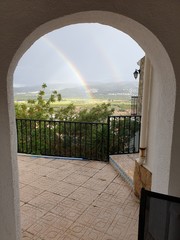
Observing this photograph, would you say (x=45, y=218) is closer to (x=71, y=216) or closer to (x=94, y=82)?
(x=71, y=216)

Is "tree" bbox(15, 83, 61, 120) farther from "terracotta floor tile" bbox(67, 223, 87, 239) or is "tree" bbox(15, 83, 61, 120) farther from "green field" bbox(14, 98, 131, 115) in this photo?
"terracotta floor tile" bbox(67, 223, 87, 239)

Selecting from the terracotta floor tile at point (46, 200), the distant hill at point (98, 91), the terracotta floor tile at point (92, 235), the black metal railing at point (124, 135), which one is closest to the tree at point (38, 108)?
the distant hill at point (98, 91)

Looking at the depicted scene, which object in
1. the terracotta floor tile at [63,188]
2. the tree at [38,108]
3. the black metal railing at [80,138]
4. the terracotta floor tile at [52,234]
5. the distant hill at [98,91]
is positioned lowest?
the terracotta floor tile at [52,234]

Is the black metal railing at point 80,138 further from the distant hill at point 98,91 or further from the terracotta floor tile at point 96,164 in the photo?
the distant hill at point 98,91

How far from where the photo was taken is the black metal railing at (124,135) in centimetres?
498

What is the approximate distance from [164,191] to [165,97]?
0.71m

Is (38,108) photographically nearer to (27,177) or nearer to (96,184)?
(27,177)

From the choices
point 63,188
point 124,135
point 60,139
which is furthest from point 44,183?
point 124,135

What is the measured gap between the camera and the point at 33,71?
23.6 feet

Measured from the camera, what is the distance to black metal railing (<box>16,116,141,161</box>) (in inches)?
200

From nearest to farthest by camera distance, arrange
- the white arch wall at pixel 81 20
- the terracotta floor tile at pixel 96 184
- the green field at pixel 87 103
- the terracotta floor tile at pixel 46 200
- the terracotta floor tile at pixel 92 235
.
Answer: the white arch wall at pixel 81 20 < the terracotta floor tile at pixel 92 235 < the terracotta floor tile at pixel 46 200 < the terracotta floor tile at pixel 96 184 < the green field at pixel 87 103

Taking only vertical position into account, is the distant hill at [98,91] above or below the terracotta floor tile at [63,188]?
above

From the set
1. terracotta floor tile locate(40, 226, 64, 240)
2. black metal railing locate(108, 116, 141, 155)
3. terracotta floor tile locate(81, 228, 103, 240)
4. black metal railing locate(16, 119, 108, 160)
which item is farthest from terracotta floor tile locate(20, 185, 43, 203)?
black metal railing locate(108, 116, 141, 155)

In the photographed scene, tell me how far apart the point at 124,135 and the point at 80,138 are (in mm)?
1125
